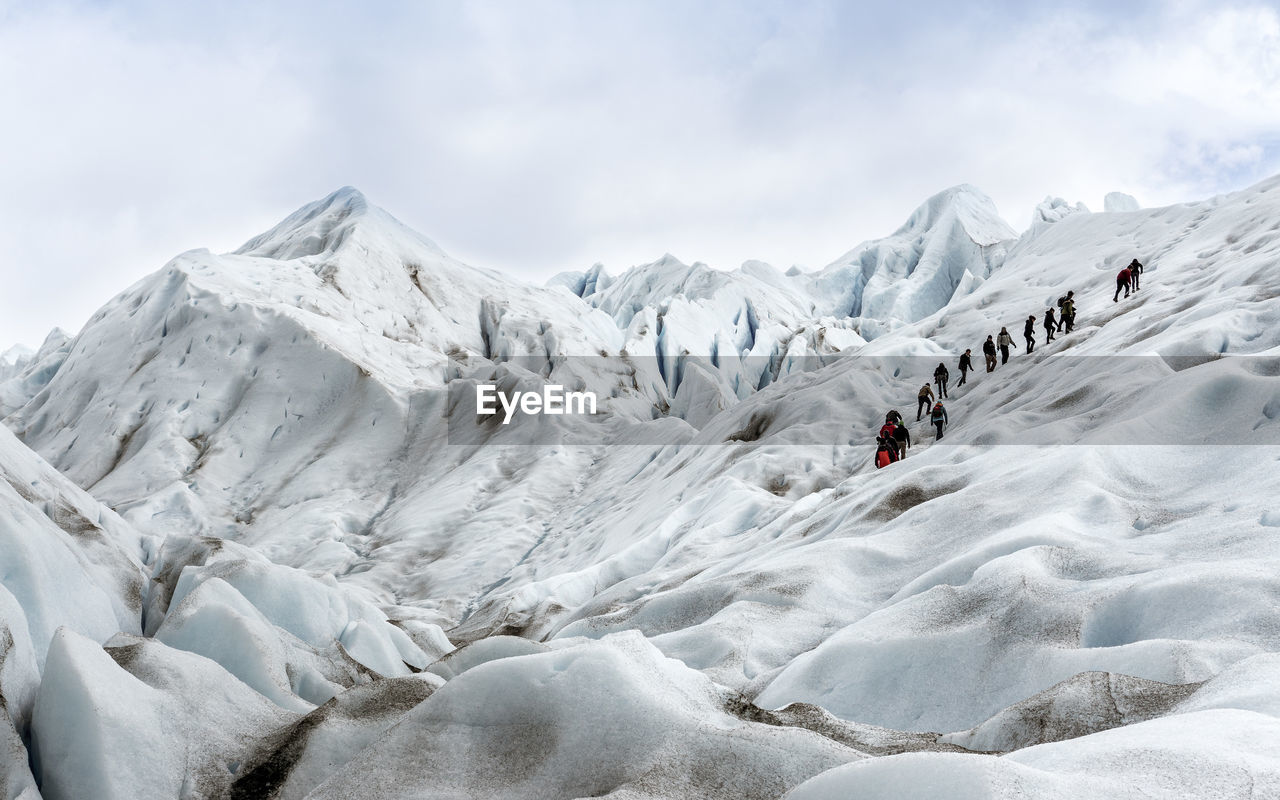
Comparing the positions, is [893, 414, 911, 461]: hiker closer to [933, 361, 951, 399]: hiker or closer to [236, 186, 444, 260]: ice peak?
[933, 361, 951, 399]: hiker

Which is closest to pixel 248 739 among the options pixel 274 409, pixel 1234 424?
pixel 1234 424

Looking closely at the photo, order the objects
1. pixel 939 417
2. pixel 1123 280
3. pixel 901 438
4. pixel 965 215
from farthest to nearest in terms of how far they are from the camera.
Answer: pixel 965 215
pixel 1123 280
pixel 939 417
pixel 901 438

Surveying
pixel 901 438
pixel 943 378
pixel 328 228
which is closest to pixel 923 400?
pixel 943 378

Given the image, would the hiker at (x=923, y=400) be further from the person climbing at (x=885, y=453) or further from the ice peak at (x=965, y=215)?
the ice peak at (x=965, y=215)

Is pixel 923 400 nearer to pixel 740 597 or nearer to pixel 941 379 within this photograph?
pixel 941 379

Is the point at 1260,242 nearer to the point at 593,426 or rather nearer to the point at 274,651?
the point at 593,426

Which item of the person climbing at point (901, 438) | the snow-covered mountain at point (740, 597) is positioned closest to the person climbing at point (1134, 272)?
the snow-covered mountain at point (740, 597)
